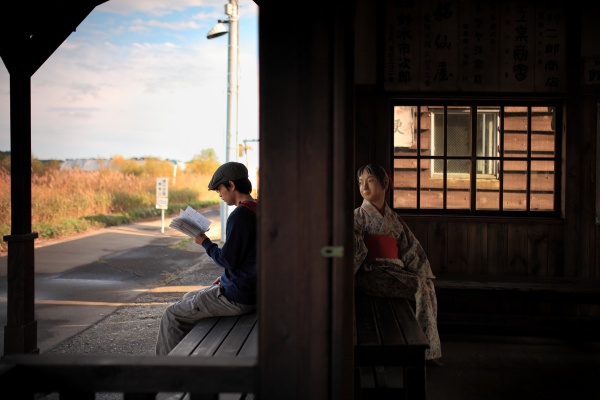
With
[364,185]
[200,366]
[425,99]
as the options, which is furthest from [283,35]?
[425,99]

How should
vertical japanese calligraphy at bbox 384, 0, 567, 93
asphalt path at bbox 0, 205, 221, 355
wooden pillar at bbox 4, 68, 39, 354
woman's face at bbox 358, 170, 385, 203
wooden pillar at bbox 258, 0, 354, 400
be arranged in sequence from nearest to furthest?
wooden pillar at bbox 258, 0, 354, 400, woman's face at bbox 358, 170, 385, 203, wooden pillar at bbox 4, 68, 39, 354, vertical japanese calligraphy at bbox 384, 0, 567, 93, asphalt path at bbox 0, 205, 221, 355

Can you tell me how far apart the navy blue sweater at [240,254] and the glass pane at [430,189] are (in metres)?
2.24

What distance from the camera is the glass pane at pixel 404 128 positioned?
5.12 m

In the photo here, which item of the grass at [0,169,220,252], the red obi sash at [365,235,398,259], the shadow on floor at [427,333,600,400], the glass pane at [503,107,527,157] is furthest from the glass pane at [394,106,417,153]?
the grass at [0,169,220,252]

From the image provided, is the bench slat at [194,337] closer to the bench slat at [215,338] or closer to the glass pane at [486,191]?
the bench slat at [215,338]

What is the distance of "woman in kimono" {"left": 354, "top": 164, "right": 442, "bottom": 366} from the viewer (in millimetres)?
3816

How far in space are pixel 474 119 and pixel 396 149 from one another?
76cm

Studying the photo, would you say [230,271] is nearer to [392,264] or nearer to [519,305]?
[392,264]

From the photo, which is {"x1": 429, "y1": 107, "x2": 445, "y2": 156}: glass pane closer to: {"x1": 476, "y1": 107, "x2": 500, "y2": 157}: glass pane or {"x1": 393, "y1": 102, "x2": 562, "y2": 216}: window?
{"x1": 393, "y1": 102, "x2": 562, "y2": 216}: window

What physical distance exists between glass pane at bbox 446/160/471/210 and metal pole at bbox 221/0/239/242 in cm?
694

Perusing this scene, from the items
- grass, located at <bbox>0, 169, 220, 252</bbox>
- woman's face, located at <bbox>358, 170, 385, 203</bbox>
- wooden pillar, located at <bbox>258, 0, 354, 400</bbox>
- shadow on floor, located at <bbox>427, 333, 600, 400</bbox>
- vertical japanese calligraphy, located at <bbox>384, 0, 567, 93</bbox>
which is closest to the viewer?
wooden pillar, located at <bbox>258, 0, 354, 400</bbox>

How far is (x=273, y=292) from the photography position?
184 centimetres

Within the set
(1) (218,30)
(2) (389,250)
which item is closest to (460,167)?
(2) (389,250)

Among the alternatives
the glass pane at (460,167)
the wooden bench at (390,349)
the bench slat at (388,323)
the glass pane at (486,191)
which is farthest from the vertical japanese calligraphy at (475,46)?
the wooden bench at (390,349)
